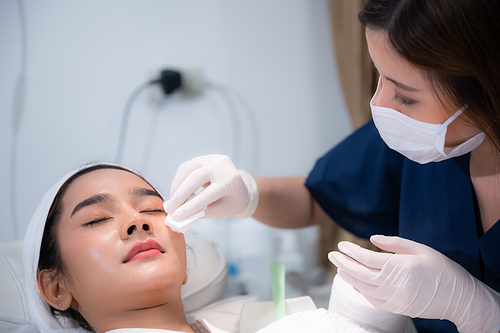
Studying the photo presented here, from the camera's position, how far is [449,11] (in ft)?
2.17

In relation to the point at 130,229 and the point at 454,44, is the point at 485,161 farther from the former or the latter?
the point at 130,229

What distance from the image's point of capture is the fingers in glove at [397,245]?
0.83m

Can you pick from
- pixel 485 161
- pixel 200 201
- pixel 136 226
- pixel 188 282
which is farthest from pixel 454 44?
pixel 188 282

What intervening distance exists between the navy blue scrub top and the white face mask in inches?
8.0

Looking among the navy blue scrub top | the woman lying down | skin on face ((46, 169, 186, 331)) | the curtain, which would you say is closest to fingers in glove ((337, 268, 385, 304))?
the woman lying down

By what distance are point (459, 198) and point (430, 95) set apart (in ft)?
1.25

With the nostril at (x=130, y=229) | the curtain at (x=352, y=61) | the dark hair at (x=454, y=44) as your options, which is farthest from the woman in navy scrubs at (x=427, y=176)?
the curtain at (x=352, y=61)

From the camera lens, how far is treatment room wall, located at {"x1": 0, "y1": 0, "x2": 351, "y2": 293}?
1175 mm

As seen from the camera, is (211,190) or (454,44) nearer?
(454,44)

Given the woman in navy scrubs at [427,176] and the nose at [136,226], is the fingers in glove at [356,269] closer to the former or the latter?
the woman in navy scrubs at [427,176]

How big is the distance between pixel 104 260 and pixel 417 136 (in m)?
0.77

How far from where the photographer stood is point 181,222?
2.93 ft

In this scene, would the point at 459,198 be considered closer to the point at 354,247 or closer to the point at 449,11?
the point at 354,247

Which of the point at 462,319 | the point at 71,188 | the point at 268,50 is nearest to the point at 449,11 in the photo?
the point at 462,319
